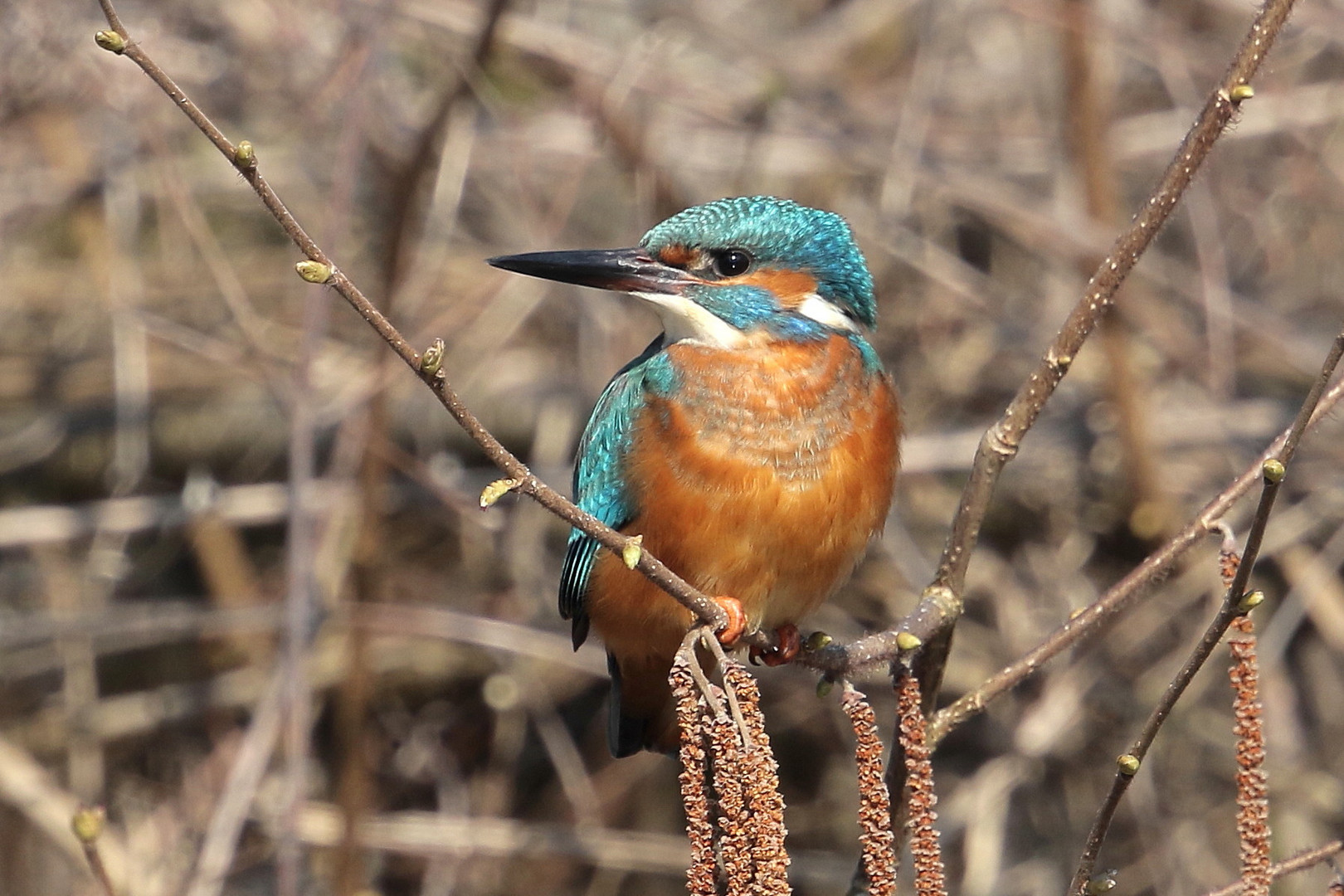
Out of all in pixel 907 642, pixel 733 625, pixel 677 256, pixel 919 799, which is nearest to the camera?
pixel 919 799

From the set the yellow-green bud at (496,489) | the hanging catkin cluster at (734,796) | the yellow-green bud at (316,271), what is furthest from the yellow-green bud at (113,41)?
the hanging catkin cluster at (734,796)

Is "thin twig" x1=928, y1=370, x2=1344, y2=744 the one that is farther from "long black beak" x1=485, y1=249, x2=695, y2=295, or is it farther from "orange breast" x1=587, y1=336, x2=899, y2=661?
"long black beak" x1=485, y1=249, x2=695, y2=295

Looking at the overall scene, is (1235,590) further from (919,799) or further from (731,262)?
(731,262)

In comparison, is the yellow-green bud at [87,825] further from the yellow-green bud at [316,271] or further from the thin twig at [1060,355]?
the thin twig at [1060,355]

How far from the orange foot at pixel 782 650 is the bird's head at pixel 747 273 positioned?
47 centimetres

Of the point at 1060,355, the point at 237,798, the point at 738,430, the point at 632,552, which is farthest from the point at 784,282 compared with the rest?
the point at 237,798

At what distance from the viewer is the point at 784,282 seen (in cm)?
250

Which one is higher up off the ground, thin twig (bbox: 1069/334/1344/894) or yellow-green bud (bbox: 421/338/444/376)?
yellow-green bud (bbox: 421/338/444/376)

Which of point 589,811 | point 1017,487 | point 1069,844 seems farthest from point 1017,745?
point 589,811

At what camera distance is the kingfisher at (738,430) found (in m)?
2.28

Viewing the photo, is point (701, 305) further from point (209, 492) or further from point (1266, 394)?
point (1266, 394)

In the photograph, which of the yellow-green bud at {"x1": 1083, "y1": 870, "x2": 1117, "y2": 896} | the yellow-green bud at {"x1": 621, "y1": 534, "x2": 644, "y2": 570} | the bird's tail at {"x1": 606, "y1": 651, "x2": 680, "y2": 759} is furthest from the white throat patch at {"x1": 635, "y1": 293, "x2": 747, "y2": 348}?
the yellow-green bud at {"x1": 1083, "y1": 870, "x2": 1117, "y2": 896}

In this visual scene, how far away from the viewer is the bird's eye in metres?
2.46

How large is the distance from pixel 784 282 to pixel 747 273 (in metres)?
0.06
